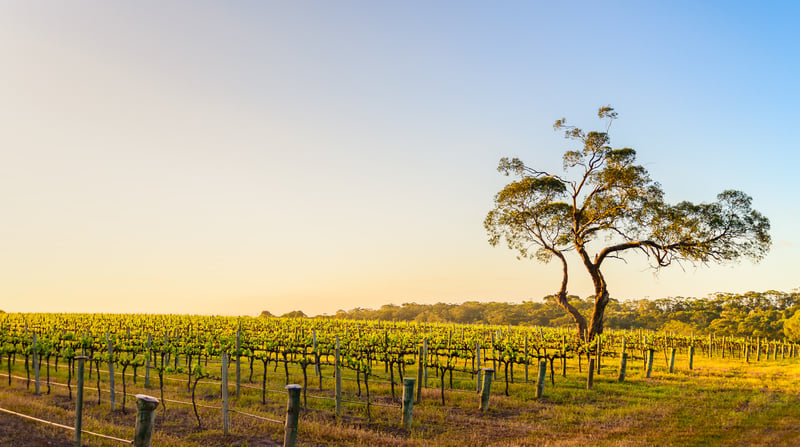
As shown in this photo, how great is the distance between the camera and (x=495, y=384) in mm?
20375

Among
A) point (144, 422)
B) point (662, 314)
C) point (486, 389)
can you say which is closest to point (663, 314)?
point (662, 314)

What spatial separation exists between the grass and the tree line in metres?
20.7

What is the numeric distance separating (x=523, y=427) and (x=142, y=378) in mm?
17024

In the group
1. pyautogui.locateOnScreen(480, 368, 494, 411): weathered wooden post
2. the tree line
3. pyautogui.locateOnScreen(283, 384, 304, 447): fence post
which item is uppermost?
pyautogui.locateOnScreen(283, 384, 304, 447): fence post

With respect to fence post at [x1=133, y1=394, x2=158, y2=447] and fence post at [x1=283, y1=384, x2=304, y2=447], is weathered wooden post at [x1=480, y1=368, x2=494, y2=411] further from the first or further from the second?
fence post at [x1=133, y1=394, x2=158, y2=447]

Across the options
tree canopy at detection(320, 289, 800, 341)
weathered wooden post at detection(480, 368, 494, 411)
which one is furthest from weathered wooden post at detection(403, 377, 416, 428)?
tree canopy at detection(320, 289, 800, 341)

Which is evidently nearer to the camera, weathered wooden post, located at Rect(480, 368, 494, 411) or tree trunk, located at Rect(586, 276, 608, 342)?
weathered wooden post, located at Rect(480, 368, 494, 411)

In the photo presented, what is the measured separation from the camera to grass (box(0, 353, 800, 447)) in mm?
11453

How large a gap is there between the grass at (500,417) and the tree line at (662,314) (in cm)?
2066

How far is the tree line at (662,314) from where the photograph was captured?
6438 cm

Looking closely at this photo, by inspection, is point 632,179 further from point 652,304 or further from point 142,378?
point 652,304

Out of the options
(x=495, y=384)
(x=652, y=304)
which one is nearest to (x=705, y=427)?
(x=495, y=384)

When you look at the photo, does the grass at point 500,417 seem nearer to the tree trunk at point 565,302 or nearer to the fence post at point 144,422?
the fence post at point 144,422

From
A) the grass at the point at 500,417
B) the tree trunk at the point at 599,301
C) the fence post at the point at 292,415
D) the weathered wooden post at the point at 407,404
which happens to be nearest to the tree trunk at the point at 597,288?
the tree trunk at the point at 599,301
